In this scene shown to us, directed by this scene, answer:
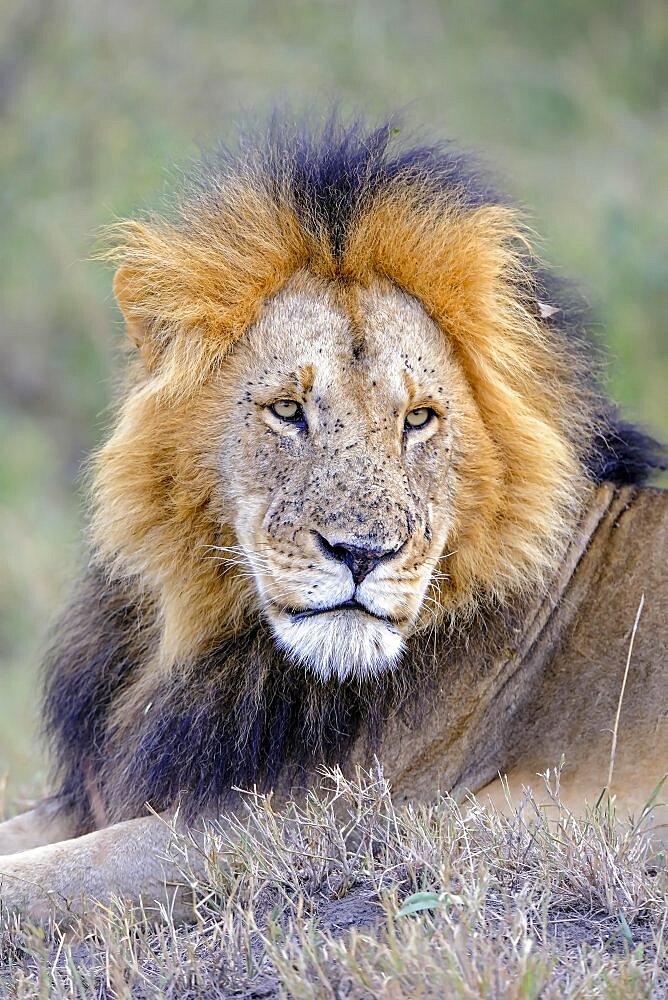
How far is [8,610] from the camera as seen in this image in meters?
10.0

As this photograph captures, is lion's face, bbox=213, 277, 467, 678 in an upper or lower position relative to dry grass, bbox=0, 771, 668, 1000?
upper

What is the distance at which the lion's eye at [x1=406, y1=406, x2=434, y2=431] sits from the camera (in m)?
3.62

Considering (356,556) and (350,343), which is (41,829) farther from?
(350,343)

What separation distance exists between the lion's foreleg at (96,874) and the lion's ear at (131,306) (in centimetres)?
140

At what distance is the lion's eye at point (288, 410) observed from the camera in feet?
11.7

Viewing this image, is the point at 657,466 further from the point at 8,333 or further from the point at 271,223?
the point at 8,333

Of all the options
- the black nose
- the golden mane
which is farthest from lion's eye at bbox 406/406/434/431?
the black nose

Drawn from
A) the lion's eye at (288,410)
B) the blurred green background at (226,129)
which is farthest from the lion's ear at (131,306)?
the blurred green background at (226,129)

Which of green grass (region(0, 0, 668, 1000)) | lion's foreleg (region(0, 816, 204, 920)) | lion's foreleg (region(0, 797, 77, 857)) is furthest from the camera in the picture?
green grass (region(0, 0, 668, 1000))

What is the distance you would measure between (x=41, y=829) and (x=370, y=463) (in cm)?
186

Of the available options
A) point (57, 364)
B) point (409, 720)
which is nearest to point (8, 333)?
point (57, 364)

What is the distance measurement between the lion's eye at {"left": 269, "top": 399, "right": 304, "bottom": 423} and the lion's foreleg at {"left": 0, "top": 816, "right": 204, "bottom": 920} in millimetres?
1167

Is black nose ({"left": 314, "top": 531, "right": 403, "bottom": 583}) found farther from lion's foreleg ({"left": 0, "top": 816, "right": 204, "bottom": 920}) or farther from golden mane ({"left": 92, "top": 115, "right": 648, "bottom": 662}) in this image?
lion's foreleg ({"left": 0, "top": 816, "right": 204, "bottom": 920})

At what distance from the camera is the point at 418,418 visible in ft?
11.9
